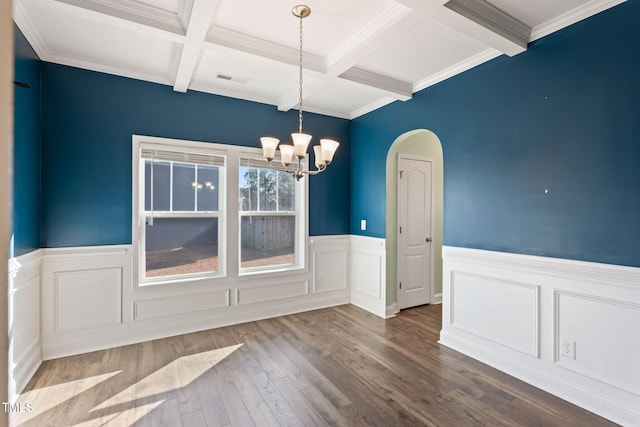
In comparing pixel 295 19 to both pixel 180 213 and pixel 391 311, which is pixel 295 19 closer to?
pixel 180 213

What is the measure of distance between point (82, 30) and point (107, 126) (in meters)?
0.92

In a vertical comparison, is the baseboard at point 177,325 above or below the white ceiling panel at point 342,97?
below

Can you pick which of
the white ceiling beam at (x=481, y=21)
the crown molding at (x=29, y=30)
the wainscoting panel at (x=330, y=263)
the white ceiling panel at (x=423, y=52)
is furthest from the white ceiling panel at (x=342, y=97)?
the crown molding at (x=29, y=30)

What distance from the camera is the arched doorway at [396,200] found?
13.7 feet

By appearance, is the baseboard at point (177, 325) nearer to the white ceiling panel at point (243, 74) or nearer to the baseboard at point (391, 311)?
the baseboard at point (391, 311)

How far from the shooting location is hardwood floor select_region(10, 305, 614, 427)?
217cm

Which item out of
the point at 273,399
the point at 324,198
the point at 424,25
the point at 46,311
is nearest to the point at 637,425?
the point at 273,399

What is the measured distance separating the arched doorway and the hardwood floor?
0.92m

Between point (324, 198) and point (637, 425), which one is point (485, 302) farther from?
point (324, 198)

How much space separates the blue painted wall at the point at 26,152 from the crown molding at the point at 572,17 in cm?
403

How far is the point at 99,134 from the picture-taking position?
3.22 meters

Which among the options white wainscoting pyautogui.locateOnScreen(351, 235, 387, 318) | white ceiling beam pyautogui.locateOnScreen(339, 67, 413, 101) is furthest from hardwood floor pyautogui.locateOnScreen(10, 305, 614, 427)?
white ceiling beam pyautogui.locateOnScreen(339, 67, 413, 101)

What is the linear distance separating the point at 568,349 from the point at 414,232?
234 centimetres

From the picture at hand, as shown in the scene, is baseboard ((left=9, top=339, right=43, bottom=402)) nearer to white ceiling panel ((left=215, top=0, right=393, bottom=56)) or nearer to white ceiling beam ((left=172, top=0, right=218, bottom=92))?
white ceiling beam ((left=172, top=0, right=218, bottom=92))
